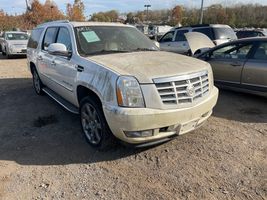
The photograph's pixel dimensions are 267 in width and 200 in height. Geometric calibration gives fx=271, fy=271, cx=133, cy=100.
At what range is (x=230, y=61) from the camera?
20.6ft

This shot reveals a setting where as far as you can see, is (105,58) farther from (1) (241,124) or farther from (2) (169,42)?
(2) (169,42)

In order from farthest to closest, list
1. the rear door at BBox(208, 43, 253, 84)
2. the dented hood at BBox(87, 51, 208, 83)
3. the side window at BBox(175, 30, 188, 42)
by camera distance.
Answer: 1. the side window at BBox(175, 30, 188, 42)
2. the rear door at BBox(208, 43, 253, 84)
3. the dented hood at BBox(87, 51, 208, 83)

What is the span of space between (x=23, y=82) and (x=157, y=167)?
264 inches

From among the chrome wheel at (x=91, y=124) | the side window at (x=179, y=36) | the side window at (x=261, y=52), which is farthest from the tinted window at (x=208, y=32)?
the chrome wheel at (x=91, y=124)

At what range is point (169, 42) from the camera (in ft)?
42.3

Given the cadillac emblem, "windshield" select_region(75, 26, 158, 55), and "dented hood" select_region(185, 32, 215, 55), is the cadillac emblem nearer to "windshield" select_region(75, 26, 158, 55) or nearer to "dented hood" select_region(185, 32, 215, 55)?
"windshield" select_region(75, 26, 158, 55)

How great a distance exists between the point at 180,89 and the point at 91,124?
1.41m

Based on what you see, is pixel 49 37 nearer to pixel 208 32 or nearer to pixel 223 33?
pixel 208 32

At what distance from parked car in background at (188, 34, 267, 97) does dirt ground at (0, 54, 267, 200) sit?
910 mm

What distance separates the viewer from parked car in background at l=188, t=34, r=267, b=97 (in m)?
5.62

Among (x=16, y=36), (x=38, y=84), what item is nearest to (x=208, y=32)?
(x=38, y=84)

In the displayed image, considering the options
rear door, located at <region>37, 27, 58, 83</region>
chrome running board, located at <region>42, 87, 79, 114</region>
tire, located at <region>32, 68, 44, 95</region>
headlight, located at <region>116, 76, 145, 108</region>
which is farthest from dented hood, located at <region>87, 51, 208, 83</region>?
tire, located at <region>32, 68, 44, 95</region>

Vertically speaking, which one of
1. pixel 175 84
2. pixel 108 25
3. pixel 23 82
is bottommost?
pixel 23 82

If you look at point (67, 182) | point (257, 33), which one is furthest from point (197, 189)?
Answer: point (257, 33)
